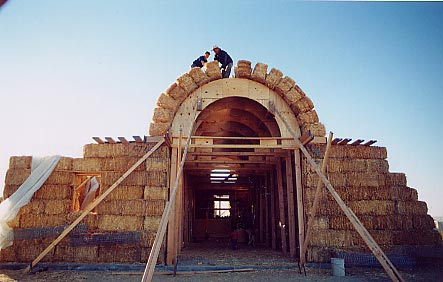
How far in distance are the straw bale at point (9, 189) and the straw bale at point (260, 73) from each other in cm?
866

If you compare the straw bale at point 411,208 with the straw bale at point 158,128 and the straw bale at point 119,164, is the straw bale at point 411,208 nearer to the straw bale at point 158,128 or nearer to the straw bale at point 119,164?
the straw bale at point 158,128

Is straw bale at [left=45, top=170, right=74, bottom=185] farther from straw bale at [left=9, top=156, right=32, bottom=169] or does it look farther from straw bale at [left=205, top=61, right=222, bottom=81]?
straw bale at [left=205, top=61, right=222, bottom=81]

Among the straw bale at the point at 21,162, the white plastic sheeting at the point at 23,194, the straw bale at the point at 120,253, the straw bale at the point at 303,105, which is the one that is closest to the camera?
the white plastic sheeting at the point at 23,194

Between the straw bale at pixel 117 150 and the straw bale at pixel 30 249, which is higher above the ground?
the straw bale at pixel 117 150

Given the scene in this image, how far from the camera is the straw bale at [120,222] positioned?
9.64 meters

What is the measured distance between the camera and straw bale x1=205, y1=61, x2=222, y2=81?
1112 centimetres

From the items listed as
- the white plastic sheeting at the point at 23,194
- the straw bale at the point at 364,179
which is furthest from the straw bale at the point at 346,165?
the white plastic sheeting at the point at 23,194

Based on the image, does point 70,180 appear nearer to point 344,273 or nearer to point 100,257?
point 100,257

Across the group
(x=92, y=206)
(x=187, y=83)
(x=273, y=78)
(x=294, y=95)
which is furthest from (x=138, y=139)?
(x=294, y=95)

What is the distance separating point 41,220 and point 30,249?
0.88 metres

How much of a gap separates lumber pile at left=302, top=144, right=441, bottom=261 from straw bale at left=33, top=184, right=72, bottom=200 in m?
7.72

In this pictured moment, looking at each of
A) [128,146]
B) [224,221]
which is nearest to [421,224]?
[128,146]

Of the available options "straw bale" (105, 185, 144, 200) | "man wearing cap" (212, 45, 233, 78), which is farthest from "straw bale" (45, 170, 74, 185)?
"man wearing cap" (212, 45, 233, 78)

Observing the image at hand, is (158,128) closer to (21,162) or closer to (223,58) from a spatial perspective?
(223,58)
